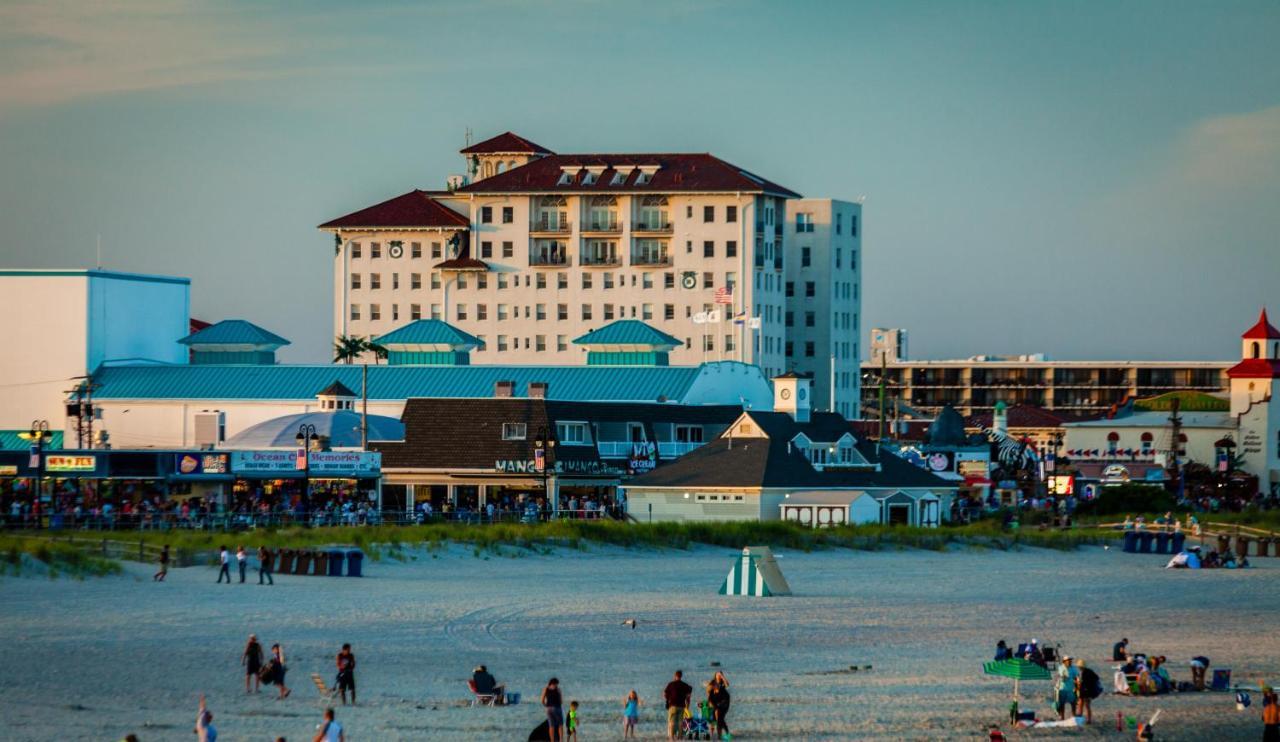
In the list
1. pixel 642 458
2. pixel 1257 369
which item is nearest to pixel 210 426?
pixel 642 458

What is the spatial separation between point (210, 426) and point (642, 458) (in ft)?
80.0

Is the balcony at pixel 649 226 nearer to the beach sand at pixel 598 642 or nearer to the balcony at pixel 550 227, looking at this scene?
the balcony at pixel 550 227

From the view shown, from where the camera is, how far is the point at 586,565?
213 feet

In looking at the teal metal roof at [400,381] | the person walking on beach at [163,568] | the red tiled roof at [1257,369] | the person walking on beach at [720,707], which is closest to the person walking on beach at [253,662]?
the person walking on beach at [720,707]

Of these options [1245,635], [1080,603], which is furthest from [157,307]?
[1245,635]

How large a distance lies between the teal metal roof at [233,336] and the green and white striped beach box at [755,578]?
61.1 m

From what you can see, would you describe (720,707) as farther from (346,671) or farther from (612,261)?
(612,261)

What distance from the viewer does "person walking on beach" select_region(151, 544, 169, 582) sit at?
175 feet

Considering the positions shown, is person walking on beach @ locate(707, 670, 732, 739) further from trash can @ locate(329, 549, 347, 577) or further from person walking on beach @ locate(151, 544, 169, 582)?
trash can @ locate(329, 549, 347, 577)

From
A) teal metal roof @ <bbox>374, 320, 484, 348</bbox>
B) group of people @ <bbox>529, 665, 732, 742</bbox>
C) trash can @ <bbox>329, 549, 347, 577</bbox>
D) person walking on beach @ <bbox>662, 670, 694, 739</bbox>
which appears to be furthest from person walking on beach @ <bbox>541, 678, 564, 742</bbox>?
teal metal roof @ <bbox>374, 320, 484, 348</bbox>

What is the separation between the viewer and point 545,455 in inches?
3159

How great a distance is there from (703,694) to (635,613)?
1383cm

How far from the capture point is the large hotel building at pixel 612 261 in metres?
151

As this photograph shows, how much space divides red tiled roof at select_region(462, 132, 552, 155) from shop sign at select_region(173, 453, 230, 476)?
9161cm
